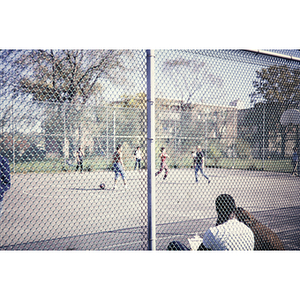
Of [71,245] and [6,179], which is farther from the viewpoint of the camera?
[71,245]

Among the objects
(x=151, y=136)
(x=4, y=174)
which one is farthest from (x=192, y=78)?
(x=4, y=174)

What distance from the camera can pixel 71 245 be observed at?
14.3 feet

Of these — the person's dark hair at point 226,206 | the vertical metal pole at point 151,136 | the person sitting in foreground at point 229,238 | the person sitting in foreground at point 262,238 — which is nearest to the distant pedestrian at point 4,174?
the vertical metal pole at point 151,136

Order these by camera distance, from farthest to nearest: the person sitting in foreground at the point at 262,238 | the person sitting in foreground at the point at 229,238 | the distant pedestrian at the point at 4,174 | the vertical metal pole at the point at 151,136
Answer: the distant pedestrian at the point at 4,174 → the person sitting in foreground at the point at 262,238 → the person sitting in foreground at the point at 229,238 → the vertical metal pole at the point at 151,136

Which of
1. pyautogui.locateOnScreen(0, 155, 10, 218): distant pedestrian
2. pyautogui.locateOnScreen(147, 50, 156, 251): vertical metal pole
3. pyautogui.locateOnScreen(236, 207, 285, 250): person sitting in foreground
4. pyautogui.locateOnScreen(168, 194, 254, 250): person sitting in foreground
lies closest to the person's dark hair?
A: pyautogui.locateOnScreen(236, 207, 285, 250): person sitting in foreground

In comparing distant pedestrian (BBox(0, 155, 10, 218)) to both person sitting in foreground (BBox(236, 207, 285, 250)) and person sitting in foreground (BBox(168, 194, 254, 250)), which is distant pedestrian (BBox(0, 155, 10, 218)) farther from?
person sitting in foreground (BBox(236, 207, 285, 250))

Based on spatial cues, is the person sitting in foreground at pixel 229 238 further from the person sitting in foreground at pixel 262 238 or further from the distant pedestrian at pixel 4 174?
the distant pedestrian at pixel 4 174

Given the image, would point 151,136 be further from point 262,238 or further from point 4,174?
point 4,174

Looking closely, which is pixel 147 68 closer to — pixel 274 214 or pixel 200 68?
pixel 200 68

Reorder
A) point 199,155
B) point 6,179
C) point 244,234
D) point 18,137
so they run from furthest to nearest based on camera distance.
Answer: point 199,155 < point 18,137 < point 6,179 < point 244,234

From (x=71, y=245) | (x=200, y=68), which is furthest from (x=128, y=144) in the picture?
(x=200, y=68)

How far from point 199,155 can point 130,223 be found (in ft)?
17.4

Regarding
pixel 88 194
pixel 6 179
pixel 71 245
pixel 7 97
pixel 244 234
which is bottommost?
pixel 88 194

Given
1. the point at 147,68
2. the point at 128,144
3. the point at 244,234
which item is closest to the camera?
the point at 147,68
